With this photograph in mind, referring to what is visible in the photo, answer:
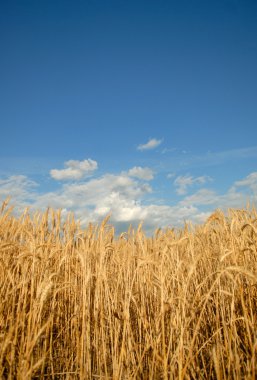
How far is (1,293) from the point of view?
295 cm

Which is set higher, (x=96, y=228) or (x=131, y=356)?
(x=96, y=228)

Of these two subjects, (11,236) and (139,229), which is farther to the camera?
(11,236)

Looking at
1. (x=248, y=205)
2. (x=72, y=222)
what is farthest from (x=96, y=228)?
(x=248, y=205)

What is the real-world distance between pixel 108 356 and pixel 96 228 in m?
1.58

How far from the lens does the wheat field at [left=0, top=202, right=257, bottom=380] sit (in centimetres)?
231

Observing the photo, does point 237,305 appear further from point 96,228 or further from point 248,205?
point 248,205

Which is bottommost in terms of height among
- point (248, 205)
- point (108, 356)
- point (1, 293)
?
point (108, 356)

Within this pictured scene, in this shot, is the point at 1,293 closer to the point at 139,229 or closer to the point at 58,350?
the point at 58,350

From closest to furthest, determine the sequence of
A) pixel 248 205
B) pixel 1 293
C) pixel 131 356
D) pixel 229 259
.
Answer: pixel 131 356 → pixel 1 293 → pixel 229 259 → pixel 248 205

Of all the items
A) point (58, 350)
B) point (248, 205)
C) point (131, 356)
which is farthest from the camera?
point (248, 205)

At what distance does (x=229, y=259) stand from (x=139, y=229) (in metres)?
1.41

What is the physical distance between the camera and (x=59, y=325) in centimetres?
341

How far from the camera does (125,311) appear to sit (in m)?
2.52

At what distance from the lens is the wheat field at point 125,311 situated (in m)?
2.31
